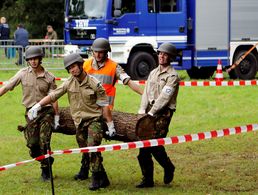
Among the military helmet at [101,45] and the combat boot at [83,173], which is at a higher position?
the military helmet at [101,45]

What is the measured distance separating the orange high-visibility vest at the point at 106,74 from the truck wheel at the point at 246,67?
49.9 feet

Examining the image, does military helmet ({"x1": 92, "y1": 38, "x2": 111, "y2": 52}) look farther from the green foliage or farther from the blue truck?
the green foliage

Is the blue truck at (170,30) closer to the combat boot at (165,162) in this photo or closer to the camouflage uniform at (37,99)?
the camouflage uniform at (37,99)

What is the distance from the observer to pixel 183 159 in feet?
42.3

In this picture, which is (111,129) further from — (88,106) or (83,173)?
(83,173)

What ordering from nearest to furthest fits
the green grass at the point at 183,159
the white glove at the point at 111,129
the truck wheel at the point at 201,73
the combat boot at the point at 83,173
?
the white glove at the point at 111,129
the green grass at the point at 183,159
the combat boot at the point at 83,173
the truck wheel at the point at 201,73

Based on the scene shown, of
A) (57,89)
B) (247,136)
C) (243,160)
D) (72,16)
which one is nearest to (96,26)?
(72,16)

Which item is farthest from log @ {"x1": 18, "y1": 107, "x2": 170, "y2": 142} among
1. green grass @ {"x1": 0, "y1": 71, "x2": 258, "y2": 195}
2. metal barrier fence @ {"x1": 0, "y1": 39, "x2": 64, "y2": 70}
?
metal barrier fence @ {"x1": 0, "y1": 39, "x2": 64, "y2": 70}

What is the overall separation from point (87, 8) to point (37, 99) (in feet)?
46.5

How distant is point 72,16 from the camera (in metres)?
25.1

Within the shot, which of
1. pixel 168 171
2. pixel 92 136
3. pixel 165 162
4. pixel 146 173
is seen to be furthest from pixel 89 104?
pixel 168 171

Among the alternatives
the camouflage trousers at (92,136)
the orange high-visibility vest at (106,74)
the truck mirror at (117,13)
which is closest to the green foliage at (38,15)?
the truck mirror at (117,13)

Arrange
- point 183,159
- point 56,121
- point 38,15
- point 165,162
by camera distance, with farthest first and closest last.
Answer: point 38,15, point 183,159, point 56,121, point 165,162

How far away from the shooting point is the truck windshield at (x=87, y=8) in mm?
24500
